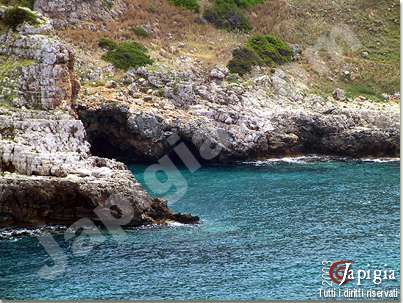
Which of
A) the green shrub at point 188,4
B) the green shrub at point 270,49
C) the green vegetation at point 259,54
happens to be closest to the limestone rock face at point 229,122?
the green vegetation at point 259,54

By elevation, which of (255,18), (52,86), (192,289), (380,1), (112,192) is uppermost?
(380,1)

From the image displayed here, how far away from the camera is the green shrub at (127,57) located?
229ft

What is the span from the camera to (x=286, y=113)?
69.2 metres

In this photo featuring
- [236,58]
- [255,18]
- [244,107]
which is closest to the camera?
[244,107]

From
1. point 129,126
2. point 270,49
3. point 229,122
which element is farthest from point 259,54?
point 129,126

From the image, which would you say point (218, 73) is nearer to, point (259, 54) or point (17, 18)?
point (259, 54)

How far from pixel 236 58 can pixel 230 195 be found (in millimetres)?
24053

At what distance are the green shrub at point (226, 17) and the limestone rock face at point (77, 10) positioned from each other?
9174 mm

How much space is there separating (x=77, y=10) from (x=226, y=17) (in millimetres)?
15908

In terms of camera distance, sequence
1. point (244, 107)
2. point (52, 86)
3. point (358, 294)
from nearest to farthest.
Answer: point (358, 294)
point (52, 86)
point (244, 107)

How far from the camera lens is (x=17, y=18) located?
5512 cm

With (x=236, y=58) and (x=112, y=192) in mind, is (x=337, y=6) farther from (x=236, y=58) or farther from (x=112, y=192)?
(x=112, y=192)

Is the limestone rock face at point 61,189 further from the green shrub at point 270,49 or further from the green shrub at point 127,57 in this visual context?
the green shrub at point 270,49

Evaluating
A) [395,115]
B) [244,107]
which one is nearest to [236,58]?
[244,107]
